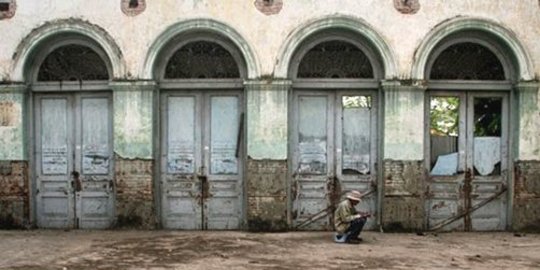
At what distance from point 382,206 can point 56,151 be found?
6085 mm

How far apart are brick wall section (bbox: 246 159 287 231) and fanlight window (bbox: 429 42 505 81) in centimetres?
345

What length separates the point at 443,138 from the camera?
1230 cm

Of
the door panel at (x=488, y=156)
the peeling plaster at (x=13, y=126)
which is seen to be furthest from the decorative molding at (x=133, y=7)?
the door panel at (x=488, y=156)

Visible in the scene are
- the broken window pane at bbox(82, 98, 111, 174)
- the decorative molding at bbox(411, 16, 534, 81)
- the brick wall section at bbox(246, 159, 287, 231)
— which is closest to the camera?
the decorative molding at bbox(411, 16, 534, 81)

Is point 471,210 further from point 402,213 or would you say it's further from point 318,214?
point 318,214

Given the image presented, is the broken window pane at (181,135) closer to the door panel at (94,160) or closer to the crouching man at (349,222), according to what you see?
the door panel at (94,160)

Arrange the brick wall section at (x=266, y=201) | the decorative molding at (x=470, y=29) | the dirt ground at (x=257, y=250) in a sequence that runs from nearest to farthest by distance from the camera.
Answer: the dirt ground at (x=257, y=250) → the decorative molding at (x=470, y=29) → the brick wall section at (x=266, y=201)

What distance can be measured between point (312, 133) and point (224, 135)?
1618mm

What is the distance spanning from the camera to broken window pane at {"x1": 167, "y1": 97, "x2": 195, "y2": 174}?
12391 mm

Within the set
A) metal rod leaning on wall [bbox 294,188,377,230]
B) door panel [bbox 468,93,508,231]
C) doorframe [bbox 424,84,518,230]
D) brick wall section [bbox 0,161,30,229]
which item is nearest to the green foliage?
doorframe [bbox 424,84,518,230]

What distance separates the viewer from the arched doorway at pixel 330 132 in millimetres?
12219

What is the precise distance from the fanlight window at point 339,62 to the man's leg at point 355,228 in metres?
2.88

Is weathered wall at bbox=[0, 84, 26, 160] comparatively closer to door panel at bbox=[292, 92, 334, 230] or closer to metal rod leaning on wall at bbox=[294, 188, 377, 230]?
door panel at bbox=[292, 92, 334, 230]

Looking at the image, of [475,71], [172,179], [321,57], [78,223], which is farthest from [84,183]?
[475,71]
